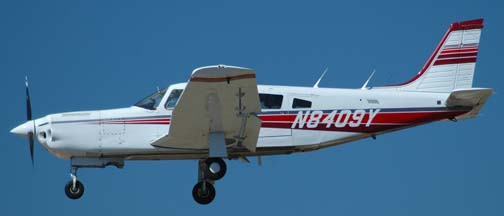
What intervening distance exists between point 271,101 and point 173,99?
2040 mm

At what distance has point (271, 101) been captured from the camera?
1781cm

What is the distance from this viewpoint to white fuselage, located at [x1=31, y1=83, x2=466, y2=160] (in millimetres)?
17672

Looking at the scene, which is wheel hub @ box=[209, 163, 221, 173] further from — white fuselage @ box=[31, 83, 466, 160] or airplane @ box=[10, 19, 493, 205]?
white fuselage @ box=[31, 83, 466, 160]

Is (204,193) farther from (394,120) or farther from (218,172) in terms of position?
(394,120)

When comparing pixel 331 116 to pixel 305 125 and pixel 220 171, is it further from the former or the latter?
pixel 220 171

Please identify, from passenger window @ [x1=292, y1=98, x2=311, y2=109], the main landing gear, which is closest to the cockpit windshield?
the main landing gear

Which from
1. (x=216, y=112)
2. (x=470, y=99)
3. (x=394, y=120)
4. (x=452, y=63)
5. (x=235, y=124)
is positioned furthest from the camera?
(x=452, y=63)

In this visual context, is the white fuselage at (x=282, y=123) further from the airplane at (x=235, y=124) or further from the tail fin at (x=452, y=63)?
the tail fin at (x=452, y=63)

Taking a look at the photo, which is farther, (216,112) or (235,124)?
(235,124)

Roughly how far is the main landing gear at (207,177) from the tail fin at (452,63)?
4733 mm

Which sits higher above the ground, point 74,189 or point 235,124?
point 235,124

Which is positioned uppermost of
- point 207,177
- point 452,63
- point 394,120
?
point 452,63

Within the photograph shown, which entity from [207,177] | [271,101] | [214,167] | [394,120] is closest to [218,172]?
[214,167]

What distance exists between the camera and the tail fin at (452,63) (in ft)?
62.6
